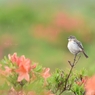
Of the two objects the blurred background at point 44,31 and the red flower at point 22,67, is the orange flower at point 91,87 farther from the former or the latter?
the blurred background at point 44,31

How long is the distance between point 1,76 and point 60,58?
812 centimetres

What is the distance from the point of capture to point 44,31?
12469 millimetres

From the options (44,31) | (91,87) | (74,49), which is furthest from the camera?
(44,31)

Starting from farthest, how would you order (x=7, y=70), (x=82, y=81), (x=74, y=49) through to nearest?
(x=74, y=49) < (x=82, y=81) < (x=7, y=70)

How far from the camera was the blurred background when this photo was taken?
10853 mm

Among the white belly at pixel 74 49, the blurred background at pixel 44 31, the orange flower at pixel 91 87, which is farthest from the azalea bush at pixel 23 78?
the blurred background at pixel 44 31

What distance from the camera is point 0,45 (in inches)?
428

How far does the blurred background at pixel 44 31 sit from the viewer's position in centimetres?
1085

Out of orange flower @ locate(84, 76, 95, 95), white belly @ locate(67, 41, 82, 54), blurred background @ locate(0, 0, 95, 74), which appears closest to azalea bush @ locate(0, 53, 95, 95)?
orange flower @ locate(84, 76, 95, 95)

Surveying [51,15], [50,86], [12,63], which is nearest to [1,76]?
[12,63]

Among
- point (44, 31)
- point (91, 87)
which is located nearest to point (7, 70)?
point (91, 87)

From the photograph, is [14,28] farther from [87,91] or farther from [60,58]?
[87,91]

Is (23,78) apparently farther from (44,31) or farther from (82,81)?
(44,31)

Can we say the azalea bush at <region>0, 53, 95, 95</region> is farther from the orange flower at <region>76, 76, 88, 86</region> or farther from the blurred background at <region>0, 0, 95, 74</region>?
the blurred background at <region>0, 0, 95, 74</region>
